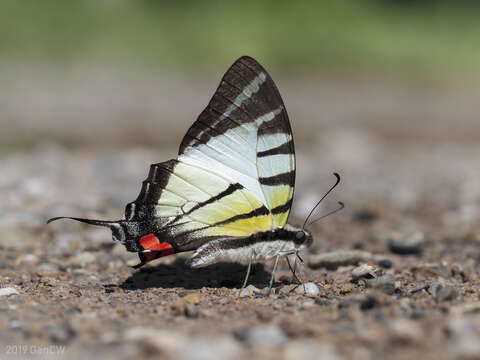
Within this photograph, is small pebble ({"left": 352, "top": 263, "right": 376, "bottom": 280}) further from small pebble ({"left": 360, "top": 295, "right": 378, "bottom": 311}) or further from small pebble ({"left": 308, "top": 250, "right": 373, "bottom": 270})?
small pebble ({"left": 360, "top": 295, "right": 378, "bottom": 311})

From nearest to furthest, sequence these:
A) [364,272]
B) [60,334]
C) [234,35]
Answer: [60,334], [364,272], [234,35]

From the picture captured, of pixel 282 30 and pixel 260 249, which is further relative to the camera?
pixel 282 30

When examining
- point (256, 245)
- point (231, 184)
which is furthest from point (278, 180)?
point (256, 245)

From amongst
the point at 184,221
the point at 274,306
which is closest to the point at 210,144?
the point at 184,221

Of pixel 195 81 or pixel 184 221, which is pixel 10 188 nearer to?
pixel 184 221

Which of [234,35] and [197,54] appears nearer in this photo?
[197,54]

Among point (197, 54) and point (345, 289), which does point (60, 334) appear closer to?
point (345, 289)

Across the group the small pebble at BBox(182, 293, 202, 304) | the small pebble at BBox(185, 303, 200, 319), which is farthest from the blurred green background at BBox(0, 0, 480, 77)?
the small pebble at BBox(185, 303, 200, 319)
